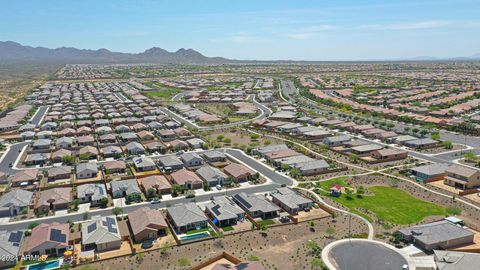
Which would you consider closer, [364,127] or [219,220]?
[219,220]

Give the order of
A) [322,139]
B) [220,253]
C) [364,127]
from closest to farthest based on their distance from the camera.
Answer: [220,253], [322,139], [364,127]

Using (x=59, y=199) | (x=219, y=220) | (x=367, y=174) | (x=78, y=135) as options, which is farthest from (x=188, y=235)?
(x=78, y=135)

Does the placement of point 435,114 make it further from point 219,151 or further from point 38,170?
point 38,170

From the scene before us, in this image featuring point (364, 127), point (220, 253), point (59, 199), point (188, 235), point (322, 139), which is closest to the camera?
point (220, 253)

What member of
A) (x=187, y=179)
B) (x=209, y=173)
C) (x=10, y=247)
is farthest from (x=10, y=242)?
(x=209, y=173)

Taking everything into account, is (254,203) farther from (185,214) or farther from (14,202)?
(14,202)

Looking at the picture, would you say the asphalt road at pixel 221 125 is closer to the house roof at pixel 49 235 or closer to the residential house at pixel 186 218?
the residential house at pixel 186 218
